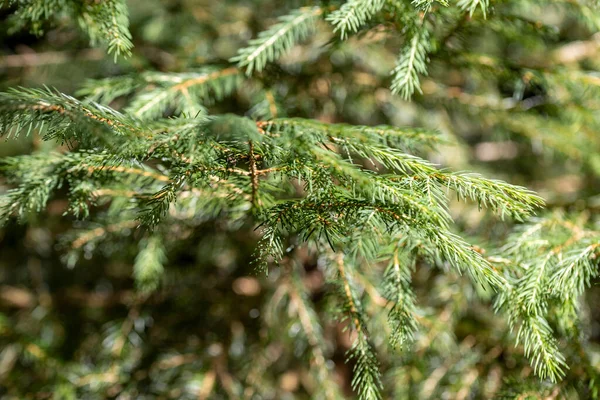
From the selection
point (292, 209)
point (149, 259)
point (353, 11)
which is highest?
point (353, 11)

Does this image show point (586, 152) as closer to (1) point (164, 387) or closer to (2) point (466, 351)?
(2) point (466, 351)

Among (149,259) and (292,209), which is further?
(149,259)

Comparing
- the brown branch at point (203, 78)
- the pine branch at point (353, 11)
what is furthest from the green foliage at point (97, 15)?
the pine branch at point (353, 11)

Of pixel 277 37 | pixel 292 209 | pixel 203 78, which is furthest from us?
pixel 203 78

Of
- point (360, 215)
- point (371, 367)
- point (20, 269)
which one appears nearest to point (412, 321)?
point (371, 367)

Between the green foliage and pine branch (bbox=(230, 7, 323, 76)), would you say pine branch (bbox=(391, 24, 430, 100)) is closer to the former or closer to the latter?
pine branch (bbox=(230, 7, 323, 76))

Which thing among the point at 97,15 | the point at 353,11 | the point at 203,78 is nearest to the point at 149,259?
the point at 203,78

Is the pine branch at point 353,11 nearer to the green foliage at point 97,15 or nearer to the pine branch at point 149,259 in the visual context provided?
the green foliage at point 97,15

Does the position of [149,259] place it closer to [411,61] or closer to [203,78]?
[203,78]
